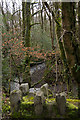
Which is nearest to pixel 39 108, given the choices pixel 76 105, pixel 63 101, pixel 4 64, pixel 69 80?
pixel 63 101

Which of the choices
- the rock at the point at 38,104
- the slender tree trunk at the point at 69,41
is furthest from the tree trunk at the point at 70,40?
the rock at the point at 38,104

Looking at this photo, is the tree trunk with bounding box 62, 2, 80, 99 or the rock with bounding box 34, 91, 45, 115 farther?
the rock with bounding box 34, 91, 45, 115

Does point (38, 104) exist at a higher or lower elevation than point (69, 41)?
lower

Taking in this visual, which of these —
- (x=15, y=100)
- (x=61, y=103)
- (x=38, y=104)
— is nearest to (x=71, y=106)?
(x=61, y=103)

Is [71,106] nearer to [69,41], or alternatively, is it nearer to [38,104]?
[38,104]

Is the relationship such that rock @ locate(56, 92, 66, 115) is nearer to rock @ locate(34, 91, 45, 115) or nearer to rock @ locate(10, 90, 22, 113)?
rock @ locate(34, 91, 45, 115)

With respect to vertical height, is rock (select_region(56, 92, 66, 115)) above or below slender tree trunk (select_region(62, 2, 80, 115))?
below

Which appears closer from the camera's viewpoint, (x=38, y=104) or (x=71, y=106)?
(x=71, y=106)

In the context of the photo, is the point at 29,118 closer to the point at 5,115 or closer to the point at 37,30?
the point at 5,115

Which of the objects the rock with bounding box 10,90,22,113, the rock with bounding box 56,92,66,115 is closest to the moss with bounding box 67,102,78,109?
the rock with bounding box 56,92,66,115

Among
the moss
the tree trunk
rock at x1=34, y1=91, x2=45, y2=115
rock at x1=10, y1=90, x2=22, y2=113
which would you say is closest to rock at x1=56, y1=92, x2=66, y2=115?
the moss

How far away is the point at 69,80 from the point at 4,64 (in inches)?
69.3

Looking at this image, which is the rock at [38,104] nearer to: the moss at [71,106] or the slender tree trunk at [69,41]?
the moss at [71,106]

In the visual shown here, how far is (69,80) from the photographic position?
2389 millimetres
